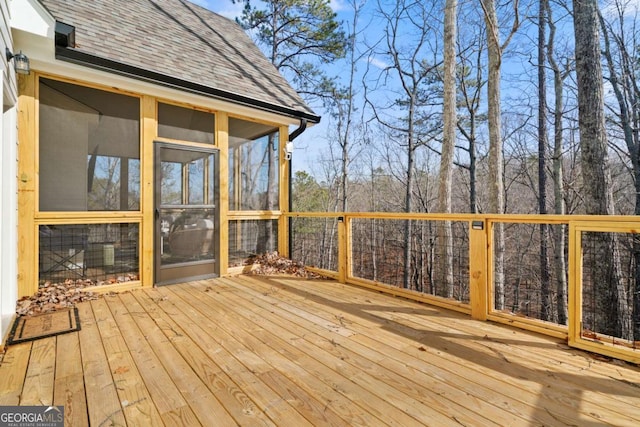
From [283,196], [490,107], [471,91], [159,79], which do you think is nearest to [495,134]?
[490,107]

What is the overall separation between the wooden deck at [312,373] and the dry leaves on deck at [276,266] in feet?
5.81

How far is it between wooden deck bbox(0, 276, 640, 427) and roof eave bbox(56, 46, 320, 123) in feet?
8.72

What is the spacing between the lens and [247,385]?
1.78 metres

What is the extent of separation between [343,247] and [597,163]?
377 cm

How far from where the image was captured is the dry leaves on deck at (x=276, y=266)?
481 centimetres

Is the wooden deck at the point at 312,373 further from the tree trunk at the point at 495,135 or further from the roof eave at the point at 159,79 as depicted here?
the tree trunk at the point at 495,135

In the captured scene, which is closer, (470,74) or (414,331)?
(414,331)

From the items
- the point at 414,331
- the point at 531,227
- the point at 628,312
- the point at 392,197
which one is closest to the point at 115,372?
the point at 414,331

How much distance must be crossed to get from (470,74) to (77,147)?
1194 cm

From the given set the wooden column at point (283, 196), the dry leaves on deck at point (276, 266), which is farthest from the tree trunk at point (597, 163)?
the wooden column at point (283, 196)

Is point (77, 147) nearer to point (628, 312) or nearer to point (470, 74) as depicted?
point (628, 312)

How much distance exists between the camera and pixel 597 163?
13.9ft

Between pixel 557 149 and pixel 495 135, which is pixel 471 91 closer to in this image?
pixel 557 149

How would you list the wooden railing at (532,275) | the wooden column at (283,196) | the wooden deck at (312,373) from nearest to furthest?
1. the wooden deck at (312,373)
2. the wooden railing at (532,275)
3. the wooden column at (283,196)
